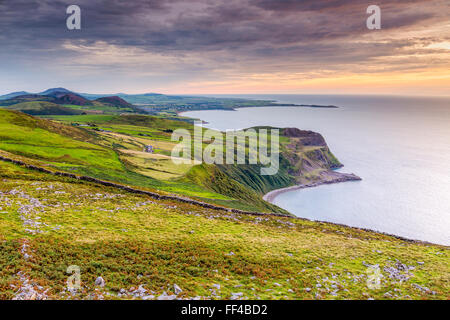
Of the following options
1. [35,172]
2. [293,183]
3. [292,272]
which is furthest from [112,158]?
[293,183]

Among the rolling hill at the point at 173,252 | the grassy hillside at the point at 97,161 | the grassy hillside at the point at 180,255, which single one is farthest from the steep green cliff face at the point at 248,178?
the grassy hillside at the point at 180,255

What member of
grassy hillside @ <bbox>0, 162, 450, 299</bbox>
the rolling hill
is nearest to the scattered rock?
the rolling hill

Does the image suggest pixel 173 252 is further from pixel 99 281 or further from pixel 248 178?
pixel 248 178

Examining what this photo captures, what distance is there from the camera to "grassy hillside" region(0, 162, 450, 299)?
16766 millimetres

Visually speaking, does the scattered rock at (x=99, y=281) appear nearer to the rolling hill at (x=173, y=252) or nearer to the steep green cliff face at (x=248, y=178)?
the rolling hill at (x=173, y=252)

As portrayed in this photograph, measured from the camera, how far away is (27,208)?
2708 cm

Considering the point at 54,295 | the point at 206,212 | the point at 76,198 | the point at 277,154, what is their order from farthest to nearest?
the point at 277,154 → the point at 206,212 → the point at 76,198 → the point at 54,295

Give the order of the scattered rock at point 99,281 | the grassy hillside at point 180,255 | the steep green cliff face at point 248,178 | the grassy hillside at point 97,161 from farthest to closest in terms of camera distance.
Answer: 1. the steep green cliff face at point 248,178
2. the grassy hillside at point 97,161
3. the grassy hillside at point 180,255
4. the scattered rock at point 99,281

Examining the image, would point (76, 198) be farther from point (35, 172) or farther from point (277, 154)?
point (277, 154)

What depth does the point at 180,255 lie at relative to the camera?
21438 millimetres

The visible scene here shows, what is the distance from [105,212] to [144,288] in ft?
54.8

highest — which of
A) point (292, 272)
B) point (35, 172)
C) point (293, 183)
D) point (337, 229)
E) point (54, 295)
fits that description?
point (35, 172)

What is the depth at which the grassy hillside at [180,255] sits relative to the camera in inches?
660

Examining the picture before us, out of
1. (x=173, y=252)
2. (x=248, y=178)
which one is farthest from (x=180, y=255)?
(x=248, y=178)
